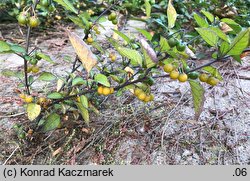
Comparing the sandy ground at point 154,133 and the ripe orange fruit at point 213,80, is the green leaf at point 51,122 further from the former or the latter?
the ripe orange fruit at point 213,80

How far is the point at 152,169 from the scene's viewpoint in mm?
1236

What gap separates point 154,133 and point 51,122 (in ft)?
1.74

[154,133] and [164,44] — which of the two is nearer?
[164,44]

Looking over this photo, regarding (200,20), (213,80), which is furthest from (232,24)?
(213,80)

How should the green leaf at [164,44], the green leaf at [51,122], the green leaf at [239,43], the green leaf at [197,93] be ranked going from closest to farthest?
Result: the green leaf at [239,43] < the green leaf at [164,44] < the green leaf at [197,93] < the green leaf at [51,122]

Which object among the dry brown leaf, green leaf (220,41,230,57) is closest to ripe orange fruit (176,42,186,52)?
green leaf (220,41,230,57)

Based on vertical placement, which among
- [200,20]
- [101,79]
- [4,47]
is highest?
[200,20]

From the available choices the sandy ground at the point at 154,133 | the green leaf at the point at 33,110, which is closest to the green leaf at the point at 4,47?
the green leaf at the point at 33,110

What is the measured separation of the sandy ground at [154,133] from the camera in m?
1.36

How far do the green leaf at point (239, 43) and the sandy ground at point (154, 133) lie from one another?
0.58m

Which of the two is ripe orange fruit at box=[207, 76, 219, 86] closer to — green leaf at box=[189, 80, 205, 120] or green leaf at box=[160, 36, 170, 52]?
green leaf at box=[189, 80, 205, 120]

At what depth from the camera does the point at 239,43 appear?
0.96 meters

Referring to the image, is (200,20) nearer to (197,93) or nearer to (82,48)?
(197,93)

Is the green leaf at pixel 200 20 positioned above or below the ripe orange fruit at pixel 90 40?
above
